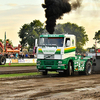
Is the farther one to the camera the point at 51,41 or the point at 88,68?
the point at 88,68

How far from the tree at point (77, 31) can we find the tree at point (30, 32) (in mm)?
14212

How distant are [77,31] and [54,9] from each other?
3544 inches

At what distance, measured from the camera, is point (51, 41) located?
17781mm

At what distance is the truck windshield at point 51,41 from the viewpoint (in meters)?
17.7

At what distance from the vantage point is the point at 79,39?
399 ft

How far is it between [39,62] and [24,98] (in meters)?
9.39

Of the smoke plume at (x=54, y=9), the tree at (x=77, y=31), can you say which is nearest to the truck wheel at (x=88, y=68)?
the smoke plume at (x=54, y=9)

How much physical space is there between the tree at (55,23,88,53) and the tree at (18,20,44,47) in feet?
46.6

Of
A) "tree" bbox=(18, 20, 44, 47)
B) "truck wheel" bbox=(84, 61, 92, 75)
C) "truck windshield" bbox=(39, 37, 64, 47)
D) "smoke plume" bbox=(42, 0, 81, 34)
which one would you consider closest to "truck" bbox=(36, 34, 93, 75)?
"truck windshield" bbox=(39, 37, 64, 47)

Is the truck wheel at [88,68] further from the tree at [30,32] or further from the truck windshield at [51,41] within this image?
the tree at [30,32]

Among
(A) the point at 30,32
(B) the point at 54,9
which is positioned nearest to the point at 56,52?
(B) the point at 54,9

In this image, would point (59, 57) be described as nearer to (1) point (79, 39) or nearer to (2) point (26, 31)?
(2) point (26, 31)

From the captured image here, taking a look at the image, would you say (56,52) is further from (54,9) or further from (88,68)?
(54,9)

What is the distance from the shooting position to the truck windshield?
1766 centimetres
